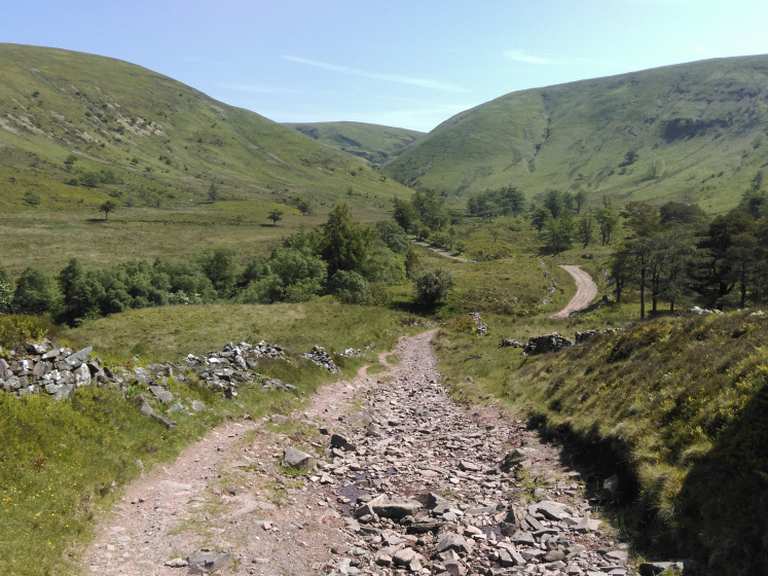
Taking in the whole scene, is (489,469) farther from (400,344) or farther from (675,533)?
(400,344)

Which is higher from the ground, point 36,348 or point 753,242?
point 753,242

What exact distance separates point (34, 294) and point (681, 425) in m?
95.4

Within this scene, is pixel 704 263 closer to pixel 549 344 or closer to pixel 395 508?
pixel 549 344

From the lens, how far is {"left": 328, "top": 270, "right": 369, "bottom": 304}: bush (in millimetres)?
80438

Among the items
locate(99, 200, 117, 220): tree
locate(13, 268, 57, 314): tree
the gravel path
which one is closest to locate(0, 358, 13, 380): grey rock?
the gravel path

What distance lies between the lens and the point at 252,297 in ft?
289

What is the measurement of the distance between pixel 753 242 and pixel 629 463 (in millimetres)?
60460

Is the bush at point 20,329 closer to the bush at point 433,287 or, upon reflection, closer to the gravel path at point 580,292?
the bush at point 433,287

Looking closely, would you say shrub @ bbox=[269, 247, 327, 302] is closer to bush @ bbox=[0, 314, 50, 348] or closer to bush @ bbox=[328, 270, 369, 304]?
bush @ bbox=[328, 270, 369, 304]

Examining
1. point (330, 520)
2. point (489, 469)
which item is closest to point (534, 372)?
point (489, 469)

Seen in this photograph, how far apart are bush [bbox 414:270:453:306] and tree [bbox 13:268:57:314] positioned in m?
61.8

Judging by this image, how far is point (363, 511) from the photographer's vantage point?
1402 centimetres

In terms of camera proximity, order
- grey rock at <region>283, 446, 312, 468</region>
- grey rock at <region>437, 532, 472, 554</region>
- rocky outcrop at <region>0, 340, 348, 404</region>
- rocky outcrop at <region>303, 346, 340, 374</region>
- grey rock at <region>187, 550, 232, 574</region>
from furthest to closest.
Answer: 1. rocky outcrop at <region>303, 346, 340, 374</region>
2. grey rock at <region>283, 446, 312, 468</region>
3. rocky outcrop at <region>0, 340, 348, 404</region>
4. grey rock at <region>437, 532, 472, 554</region>
5. grey rock at <region>187, 550, 232, 574</region>

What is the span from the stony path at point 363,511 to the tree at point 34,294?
80369 millimetres
